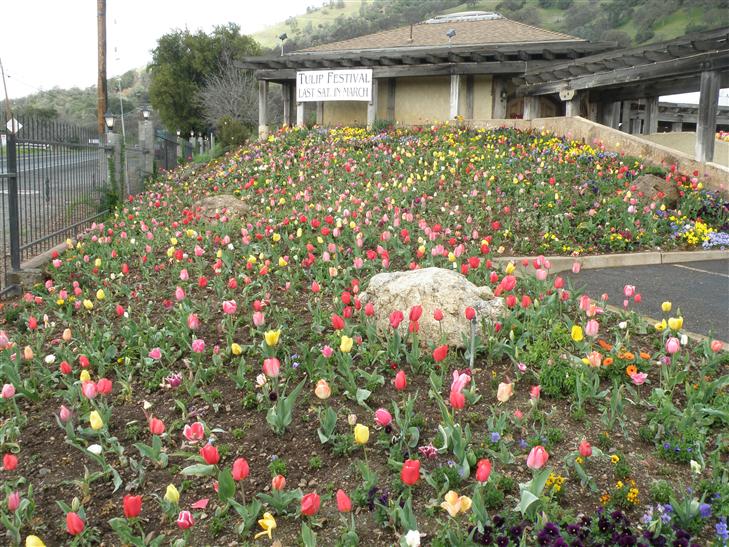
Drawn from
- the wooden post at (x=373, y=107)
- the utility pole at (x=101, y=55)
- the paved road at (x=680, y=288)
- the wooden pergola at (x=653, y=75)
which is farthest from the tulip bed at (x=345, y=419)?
the utility pole at (x=101, y=55)

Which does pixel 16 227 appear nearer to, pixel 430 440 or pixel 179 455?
pixel 179 455

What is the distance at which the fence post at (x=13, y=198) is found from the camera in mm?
6902

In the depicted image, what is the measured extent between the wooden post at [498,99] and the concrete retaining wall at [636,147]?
5250 mm

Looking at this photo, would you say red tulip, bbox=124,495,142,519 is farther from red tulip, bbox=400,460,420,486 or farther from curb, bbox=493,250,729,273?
curb, bbox=493,250,729,273

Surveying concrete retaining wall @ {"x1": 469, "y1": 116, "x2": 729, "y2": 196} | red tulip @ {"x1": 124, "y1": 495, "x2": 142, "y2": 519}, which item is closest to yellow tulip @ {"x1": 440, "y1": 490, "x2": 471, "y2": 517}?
red tulip @ {"x1": 124, "y1": 495, "x2": 142, "y2": 519}

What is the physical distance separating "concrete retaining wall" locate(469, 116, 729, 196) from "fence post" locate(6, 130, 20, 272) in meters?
10.5

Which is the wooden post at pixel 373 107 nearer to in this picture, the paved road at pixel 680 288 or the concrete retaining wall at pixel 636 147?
the concrete retaining wall at pixel 636 147

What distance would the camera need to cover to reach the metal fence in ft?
23.1

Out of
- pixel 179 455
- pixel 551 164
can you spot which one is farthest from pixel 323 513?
pixel 551 164

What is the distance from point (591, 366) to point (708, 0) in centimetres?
6915

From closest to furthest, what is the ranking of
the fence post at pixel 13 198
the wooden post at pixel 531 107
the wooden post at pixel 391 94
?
the fence post at pixel 13 198
the wooden post at pixel 531 107
the wooden post at pixel 391 94

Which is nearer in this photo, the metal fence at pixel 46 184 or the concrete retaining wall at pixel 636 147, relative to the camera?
the metal fence at pixel 46 184

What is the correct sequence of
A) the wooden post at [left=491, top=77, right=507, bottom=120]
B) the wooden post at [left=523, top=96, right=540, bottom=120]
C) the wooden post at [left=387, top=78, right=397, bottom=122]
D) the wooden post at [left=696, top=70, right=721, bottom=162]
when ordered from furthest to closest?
1. the wooden post at [left=387, top=78, right=397, bottom=122]
2. the wooden post at [left=491, top=77, right=507, bottom=120]
3. the wooden post at [left=523, top=96, right=540, bottom=120]
4. the wooden post at [left=696, top=70, right=721, bottom=162]

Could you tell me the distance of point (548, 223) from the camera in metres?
8.52
